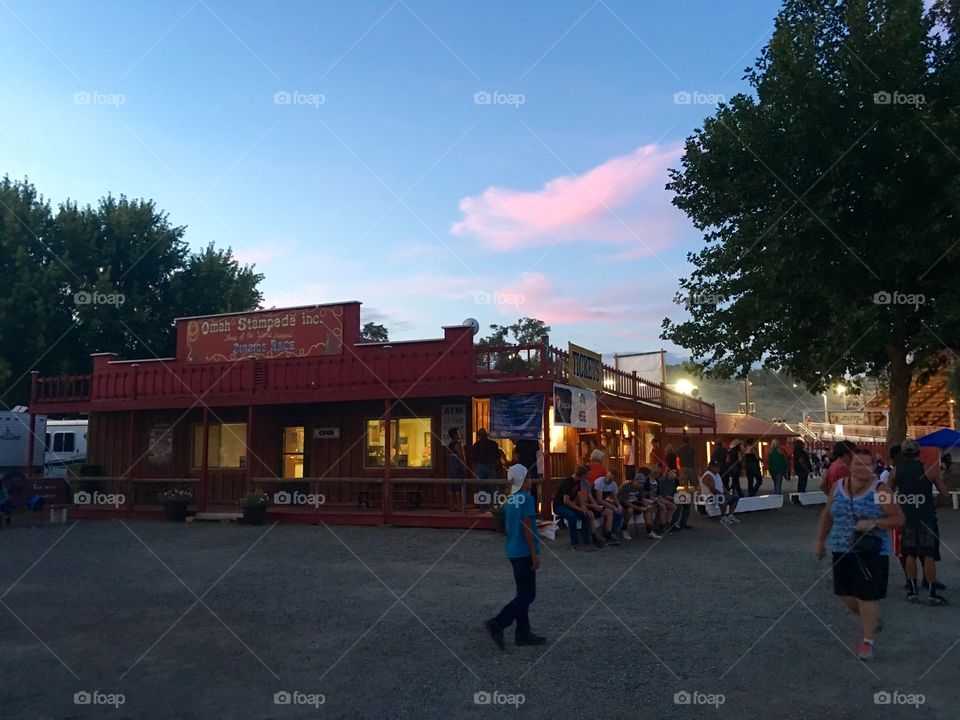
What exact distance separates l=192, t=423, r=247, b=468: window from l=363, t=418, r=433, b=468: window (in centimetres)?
374

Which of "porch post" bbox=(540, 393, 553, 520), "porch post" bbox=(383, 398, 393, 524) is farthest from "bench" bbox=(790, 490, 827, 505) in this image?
"porch post" bbox=(383, 398, 393, 524)

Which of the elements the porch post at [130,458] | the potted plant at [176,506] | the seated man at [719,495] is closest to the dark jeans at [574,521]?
the seated man at [719,495]

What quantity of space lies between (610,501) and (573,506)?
113 centimetres

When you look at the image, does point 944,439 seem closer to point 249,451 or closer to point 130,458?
point 249,451

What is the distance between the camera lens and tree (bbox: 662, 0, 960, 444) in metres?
18.5

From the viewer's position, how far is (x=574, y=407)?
16.4 metres

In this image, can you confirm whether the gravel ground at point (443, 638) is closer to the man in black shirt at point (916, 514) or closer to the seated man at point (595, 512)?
the man in black shirt at point (916, 514)

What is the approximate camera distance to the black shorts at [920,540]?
328 inches

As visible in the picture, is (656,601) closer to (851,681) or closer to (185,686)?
(851,681)

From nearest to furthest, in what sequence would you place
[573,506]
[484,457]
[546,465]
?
[573,506], [546,465], [484,457]

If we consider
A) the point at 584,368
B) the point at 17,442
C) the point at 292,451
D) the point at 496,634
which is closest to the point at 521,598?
the point at 496,634

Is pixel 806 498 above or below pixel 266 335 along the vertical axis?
below

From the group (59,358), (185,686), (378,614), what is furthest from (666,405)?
(59,358)

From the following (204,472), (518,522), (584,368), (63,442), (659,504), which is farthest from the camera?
(63,442)
